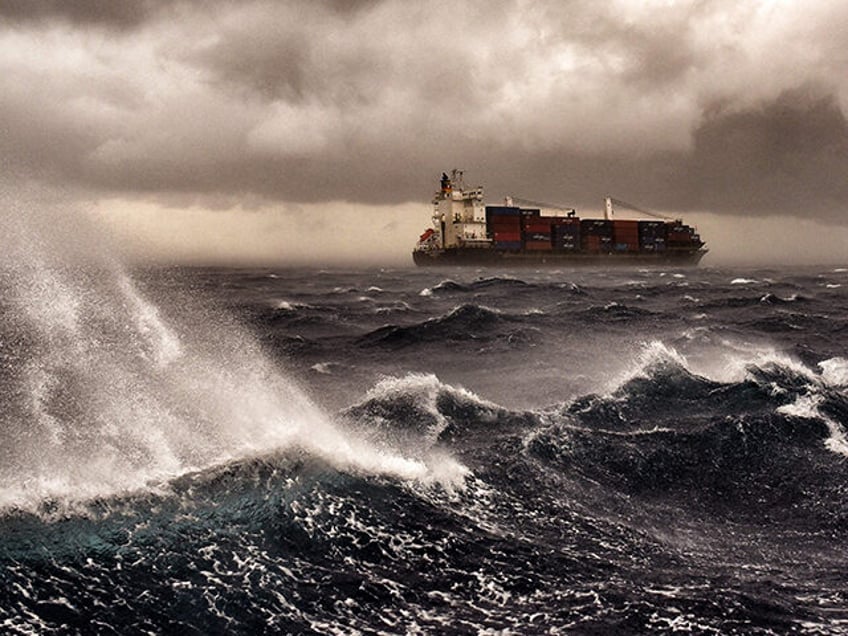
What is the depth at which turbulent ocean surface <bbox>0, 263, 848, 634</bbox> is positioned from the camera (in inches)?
391

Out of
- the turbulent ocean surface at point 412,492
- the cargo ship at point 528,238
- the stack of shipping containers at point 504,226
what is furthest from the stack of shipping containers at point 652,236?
the turbulent ocean surface at point 412,492

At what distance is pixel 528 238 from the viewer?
5896 inches

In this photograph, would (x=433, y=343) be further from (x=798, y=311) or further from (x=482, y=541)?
(x=798, y=311)

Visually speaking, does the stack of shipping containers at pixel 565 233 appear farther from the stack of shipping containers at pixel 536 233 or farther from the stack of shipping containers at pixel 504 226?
the stack of shipping containers at pixel 504 226

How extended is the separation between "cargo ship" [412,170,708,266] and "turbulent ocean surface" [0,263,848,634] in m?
118

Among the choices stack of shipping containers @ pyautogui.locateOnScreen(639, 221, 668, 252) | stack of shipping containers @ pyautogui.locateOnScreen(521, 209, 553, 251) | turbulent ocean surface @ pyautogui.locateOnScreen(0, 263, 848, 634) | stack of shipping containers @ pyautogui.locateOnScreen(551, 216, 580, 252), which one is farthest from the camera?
stack of shipping containers @ pyautogui.locateOnScreen(639, 221, 668, 252)

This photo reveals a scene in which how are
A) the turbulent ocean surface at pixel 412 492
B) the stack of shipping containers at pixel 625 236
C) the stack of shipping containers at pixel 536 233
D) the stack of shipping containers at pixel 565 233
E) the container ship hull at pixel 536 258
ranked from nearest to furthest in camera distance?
the turbulent ocean surface at pixel 412 492, the container ship hull at pixel 536 258, the stack of shipping containers at pixel 536 233, the stack of shipping containers at pixel 565 233, the stack of shipping containers at pixel 625 236

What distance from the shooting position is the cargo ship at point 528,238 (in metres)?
147

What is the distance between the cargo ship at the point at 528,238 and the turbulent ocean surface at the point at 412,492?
118m

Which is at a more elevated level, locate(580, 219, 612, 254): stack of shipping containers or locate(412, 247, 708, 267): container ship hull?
locate(580, 219, 612, 254): stack of shipping containers

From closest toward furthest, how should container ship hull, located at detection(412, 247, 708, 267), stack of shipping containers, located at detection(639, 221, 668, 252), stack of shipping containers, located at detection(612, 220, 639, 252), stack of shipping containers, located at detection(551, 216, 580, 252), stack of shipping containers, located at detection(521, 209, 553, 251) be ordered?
container ship hull, located at detection(412, 247, 708, 267), stack of shipping containers, located at detection(521, 209, 553, 251), stack of shipping containers, located at detection(551, 216, 580, 252), stack of shipping containers, located at detection(612, 220, 639, 252), stack of shipping containers, located at detection(639, 221, 668, 252)

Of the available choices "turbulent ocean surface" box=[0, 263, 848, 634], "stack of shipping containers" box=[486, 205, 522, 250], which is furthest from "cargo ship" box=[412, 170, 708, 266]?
"turbulent ocean surface" box=[0, 263, 848, 634]

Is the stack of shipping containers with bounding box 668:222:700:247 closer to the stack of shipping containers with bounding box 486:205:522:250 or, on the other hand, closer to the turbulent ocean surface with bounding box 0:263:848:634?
the stack of shipping containers with bounding box 486:205:522:250

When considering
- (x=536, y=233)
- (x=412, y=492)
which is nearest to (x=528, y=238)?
(x=536, y=233)
